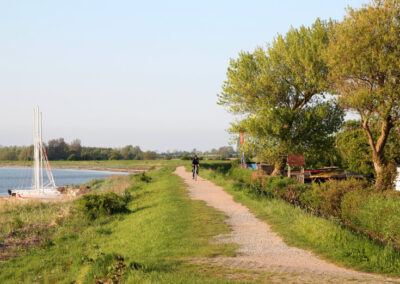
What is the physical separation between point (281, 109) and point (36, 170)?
83.8ft

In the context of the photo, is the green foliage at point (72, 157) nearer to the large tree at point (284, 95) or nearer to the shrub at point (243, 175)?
the shrub at point (243, 175)

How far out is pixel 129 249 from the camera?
437 inches

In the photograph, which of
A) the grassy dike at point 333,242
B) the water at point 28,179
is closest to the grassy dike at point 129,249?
the grassy dike at point 333,242

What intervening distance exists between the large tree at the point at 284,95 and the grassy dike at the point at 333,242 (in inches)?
700

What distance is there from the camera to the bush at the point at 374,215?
34.7 ft

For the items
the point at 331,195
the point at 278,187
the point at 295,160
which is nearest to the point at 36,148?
the point at 295,160

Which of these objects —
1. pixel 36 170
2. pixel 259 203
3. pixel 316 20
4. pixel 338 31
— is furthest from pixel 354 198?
pixel 36 170

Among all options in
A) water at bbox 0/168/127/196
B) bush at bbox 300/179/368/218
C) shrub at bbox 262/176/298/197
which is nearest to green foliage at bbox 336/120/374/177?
shrub at bbox 262/176/298/197

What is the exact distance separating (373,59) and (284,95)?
9794mm

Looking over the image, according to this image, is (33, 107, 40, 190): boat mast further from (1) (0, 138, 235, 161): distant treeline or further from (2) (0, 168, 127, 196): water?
(1) (0, 138, 235, 161): distant treeline

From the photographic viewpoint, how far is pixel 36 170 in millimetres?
41250

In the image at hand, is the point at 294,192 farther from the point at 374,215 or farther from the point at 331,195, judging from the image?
the point at 374,215

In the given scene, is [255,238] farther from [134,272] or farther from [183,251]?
[134,272]

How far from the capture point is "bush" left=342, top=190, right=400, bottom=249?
10570 mm
